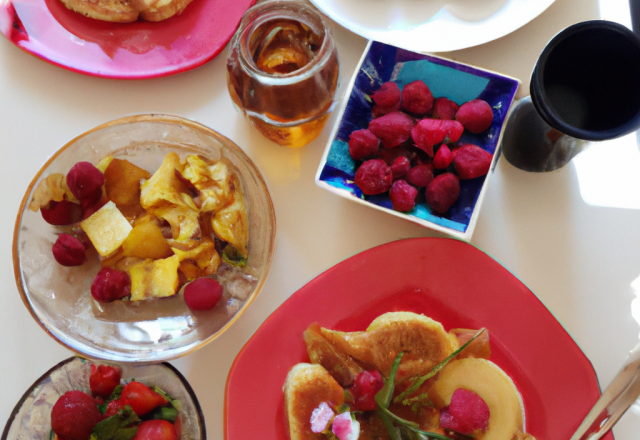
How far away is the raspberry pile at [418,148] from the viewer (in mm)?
726

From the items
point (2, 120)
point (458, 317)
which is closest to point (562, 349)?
point (458, 317)

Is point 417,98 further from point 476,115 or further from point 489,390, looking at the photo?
point 489,390

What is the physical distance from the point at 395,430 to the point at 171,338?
0.38 m

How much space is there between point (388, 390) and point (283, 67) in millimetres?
529

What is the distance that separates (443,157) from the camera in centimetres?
74

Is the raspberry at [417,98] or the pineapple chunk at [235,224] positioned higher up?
the raspberry at [417,98]

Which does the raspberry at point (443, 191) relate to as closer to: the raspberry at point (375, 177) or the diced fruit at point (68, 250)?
the raspberry at point (375, 177)

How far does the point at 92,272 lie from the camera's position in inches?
30.1

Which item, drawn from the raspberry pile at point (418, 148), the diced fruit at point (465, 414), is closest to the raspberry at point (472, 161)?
the raspberry pile at point (418, 148)

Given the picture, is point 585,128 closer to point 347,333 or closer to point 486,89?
point 486,89

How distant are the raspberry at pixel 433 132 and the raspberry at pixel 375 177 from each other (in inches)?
2.8

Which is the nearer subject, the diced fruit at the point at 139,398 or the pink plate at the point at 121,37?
the diced fruit at the point at 139,398

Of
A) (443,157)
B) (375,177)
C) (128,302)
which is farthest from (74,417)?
(443,157)

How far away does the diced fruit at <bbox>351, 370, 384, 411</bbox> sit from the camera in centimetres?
72
